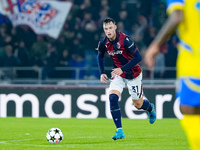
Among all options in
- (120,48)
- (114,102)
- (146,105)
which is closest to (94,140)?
(114,102)

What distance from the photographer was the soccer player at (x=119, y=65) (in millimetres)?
8758

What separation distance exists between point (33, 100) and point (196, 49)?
1165 cm

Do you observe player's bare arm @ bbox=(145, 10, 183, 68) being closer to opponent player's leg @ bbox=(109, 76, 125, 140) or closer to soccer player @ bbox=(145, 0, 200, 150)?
soccer player @ bbox=(145, 0, 200, 150)

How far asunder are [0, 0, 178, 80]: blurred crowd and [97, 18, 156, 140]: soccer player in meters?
5.59

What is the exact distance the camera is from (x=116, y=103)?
28.9 feet

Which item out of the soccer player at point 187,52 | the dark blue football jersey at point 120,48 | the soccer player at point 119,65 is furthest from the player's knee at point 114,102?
the soccer player at point 187,52

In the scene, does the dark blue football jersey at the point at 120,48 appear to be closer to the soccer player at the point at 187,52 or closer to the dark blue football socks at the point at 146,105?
the dark blue football socks at the point at 146,105

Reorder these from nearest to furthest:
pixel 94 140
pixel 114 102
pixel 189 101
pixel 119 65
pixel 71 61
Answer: pixel 189 101
pixel 94 140
pixel 114 102
pixel 119 65
pixel 71 61

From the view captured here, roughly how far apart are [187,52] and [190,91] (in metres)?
0.31

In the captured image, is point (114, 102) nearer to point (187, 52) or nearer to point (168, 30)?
point (187, 52)

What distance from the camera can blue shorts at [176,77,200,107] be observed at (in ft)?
13.3

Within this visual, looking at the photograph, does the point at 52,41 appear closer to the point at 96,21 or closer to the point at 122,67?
the point at 96,21

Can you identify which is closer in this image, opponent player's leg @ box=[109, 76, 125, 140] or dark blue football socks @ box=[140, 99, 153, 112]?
opponent player's leg @ box=[109, 76, 125, 140]

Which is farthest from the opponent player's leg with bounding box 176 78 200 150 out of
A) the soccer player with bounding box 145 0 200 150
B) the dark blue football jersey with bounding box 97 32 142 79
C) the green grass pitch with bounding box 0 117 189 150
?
the dark blue football jersey with bounding box 97 32 142 79
